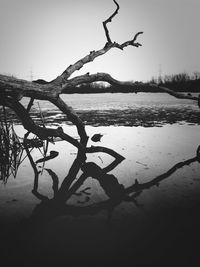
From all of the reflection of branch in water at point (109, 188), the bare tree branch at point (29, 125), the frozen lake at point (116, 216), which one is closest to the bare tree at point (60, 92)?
the bare tree branch at point (29, 125)

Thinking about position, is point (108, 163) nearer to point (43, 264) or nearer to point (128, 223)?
point (128, 223)

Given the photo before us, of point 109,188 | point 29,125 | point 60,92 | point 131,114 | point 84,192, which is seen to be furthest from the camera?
point 131,114

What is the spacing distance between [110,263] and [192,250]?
69cm

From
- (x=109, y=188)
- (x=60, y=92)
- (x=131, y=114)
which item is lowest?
(x=109, y=188)

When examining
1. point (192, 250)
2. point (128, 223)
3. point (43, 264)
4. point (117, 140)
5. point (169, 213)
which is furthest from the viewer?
point (117, 140)

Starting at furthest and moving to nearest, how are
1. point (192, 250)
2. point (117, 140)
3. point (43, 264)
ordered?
point (117, 140) → point (192, 250) → point (43, 264)

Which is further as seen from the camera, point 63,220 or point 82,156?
point 82,156

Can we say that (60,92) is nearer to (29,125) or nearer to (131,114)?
(29,125)

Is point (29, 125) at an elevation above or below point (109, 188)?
above

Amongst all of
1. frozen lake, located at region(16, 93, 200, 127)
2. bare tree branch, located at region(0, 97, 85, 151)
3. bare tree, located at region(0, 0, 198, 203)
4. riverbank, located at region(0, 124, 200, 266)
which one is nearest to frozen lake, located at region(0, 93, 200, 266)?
riverbank, located at region(0, 124, 200, 266)

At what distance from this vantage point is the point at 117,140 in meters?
7.12

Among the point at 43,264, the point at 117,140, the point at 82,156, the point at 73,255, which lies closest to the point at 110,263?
the point at 73,255

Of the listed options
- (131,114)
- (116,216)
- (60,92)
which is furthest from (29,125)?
(131,114)

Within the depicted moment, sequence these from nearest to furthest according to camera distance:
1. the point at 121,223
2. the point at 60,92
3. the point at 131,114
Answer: the point at 121,223 < the point at 60,92 < the point at 131,114
